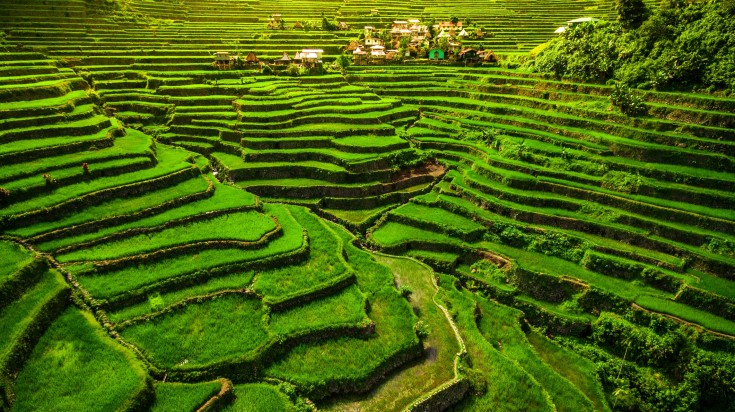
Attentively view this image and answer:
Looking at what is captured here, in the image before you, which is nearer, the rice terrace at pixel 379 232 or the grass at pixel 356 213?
the rice terrace at pixel 379 232

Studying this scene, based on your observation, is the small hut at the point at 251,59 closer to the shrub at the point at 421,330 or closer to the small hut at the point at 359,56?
the small hut at the point at 359,56

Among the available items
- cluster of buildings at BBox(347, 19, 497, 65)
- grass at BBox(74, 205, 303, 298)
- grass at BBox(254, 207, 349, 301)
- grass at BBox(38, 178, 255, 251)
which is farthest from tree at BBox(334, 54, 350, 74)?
grass at BBox(74, 205, 303, 298)

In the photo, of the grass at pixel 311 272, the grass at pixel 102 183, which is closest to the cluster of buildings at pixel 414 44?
the grass at pixel 102 183

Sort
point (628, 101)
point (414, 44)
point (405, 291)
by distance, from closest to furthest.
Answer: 1. point (405, 291)
2. point (628, 101)
3. point (414, 44)

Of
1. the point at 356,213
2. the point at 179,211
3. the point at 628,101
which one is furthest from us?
the point at 628,101

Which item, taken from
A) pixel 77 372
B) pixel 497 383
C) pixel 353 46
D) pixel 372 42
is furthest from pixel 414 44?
pixel 77 372

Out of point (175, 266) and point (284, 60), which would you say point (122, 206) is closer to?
point (175, 266)

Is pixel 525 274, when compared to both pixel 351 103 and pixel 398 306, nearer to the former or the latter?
pixel 398 306
